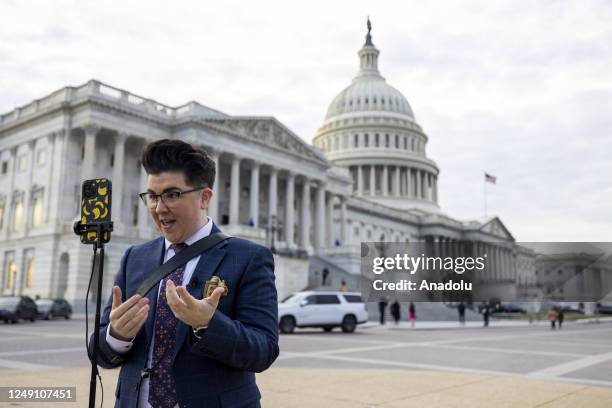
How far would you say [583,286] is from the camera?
66.1 ft

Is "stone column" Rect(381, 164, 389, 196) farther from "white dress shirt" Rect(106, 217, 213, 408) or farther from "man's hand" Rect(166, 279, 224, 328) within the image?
"man's hand" Rect(166, 279, 224, 328)

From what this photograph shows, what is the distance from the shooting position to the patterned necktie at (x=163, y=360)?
3.06m

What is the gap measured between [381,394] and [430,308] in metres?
41.1

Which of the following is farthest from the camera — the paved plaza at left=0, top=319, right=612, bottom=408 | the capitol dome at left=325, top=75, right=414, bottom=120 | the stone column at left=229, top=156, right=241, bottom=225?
the capitol dome at left=325, top=75, right=414, bottom=120

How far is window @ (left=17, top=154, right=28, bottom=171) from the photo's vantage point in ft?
170

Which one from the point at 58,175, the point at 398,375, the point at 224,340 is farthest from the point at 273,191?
the point at 224,340

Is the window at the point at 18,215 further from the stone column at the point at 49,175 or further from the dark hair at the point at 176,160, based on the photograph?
the dark hair at the point at 176,160

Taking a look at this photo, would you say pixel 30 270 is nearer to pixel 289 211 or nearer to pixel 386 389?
pixel 289 211

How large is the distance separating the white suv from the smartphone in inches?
883

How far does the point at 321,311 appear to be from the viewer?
27.9 m

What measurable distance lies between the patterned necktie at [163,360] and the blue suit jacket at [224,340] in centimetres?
6

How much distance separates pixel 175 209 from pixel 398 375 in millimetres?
9010

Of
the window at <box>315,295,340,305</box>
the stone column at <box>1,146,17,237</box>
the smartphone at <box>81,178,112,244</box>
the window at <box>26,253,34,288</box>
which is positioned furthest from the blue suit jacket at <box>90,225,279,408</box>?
the stone column at <box>1,146,17,237</box>

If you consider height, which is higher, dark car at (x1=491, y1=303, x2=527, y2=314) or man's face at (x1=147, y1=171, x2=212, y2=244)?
man's face at (x1=147, y1=171, x2=212, y2=244)
